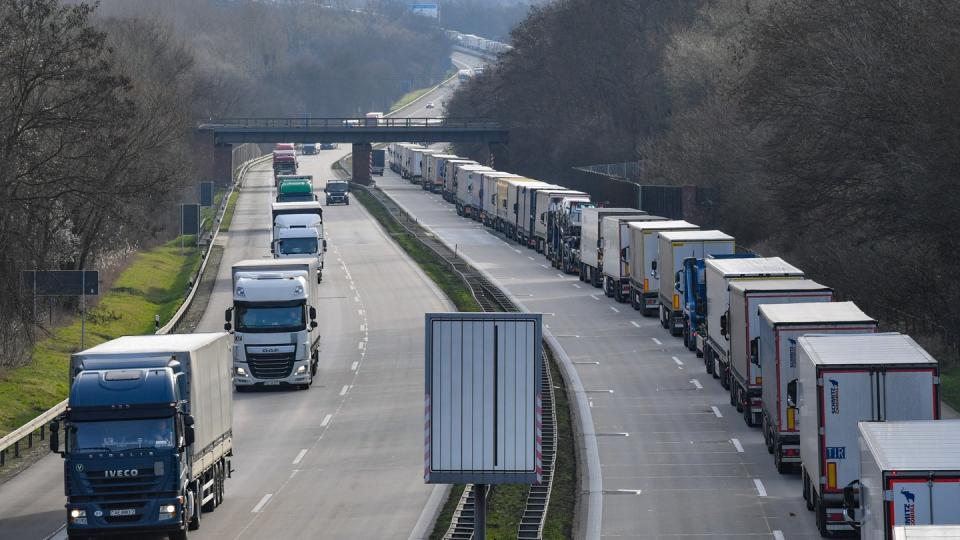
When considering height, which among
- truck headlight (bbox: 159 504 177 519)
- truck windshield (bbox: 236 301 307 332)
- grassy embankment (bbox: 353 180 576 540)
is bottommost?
grassy embankment (bbox: 353 180 576 540)

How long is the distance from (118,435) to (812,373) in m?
11.2

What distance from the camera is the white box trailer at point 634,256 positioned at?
189ft

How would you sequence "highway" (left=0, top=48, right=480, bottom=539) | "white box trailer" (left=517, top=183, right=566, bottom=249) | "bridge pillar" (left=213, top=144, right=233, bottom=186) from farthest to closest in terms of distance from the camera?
"bridge pillar" (left=213, top=144, right=233, bottom=186)
"white box trailer" (left=517, top=183, right=566, bottom=249)
"highway" (left=0, top=48, right=480, bottom=539)

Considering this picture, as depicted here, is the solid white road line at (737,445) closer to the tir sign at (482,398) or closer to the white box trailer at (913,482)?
the tir sign at (482,398)

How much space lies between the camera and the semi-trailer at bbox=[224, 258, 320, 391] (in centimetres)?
4259

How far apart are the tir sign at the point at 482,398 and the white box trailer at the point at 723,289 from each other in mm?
19171

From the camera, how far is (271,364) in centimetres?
4353

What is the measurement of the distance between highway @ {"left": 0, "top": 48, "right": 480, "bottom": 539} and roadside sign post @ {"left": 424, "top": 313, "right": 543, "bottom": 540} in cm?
590

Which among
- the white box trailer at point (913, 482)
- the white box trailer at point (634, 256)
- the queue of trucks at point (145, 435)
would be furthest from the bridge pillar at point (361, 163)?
the white box trailer at point (913, 482)

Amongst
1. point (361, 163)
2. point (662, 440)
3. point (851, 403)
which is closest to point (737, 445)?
point (662, 440)

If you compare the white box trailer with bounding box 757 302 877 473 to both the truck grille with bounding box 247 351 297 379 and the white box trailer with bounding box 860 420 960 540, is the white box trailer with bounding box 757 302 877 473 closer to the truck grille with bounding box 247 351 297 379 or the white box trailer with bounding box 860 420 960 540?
the white box trailer with bounding box 860 420 960 540

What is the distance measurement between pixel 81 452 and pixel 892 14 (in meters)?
38.7

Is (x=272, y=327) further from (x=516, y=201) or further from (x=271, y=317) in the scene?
(x=516, y=201)

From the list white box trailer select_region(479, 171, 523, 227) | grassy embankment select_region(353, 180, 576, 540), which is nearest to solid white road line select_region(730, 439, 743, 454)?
grassy embankment select_region(353, 180, 576, 540)
